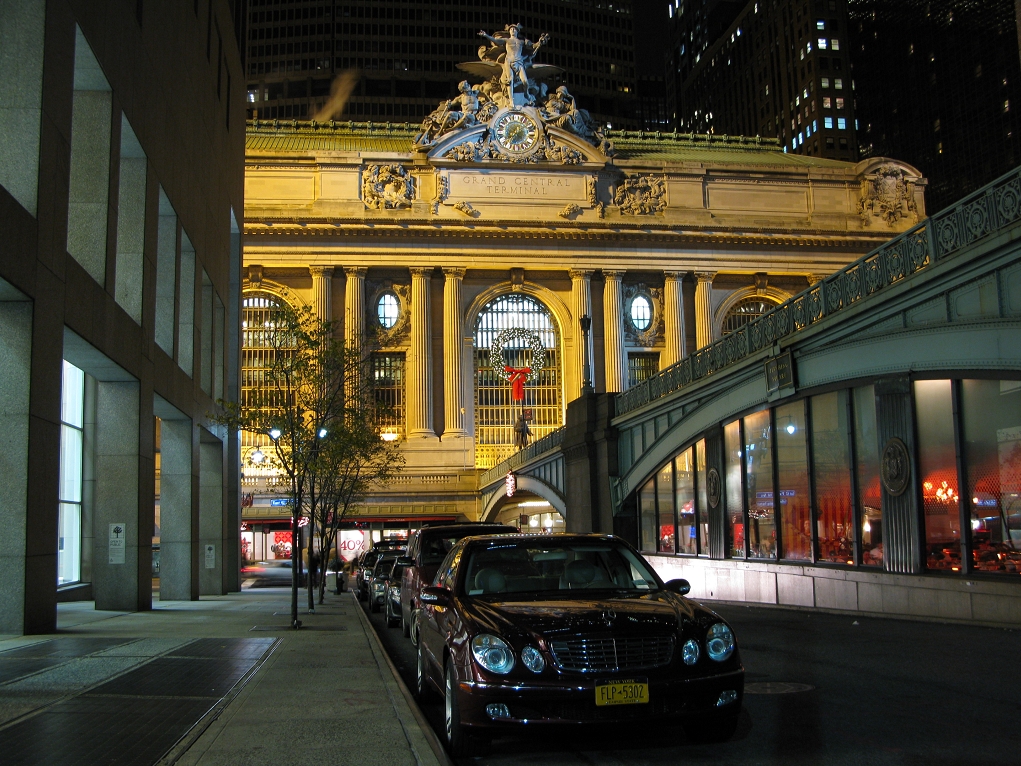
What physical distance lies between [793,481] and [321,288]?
5297cm

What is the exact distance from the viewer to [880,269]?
54.0 feet

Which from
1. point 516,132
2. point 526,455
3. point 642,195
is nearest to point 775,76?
point 642,195

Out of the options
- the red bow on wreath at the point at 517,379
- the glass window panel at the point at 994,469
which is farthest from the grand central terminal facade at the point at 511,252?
the glass window panel at the point at 994,469

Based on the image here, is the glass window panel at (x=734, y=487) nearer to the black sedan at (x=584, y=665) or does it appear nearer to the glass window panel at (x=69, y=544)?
the black sedan at (x=584, y=665)

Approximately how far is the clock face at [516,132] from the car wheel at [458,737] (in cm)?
6684

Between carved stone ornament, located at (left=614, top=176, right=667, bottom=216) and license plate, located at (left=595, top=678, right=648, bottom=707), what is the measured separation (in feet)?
222

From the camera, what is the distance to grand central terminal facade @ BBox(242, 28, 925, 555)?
7025 cm

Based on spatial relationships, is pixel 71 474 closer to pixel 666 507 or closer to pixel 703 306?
pixel 666 507

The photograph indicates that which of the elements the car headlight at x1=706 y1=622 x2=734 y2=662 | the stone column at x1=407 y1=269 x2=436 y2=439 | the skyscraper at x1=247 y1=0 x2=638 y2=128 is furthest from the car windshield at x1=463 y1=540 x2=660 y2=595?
the skyscraper at x1=247 y1=0 x2=638 y2=128

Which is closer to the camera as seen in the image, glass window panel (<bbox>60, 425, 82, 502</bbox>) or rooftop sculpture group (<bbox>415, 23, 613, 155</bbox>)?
glass window panel (<bbox>60, 425, 82, 502</bbox>)

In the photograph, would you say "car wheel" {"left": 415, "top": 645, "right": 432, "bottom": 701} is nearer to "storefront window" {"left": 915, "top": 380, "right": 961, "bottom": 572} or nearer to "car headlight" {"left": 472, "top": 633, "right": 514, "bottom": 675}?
"car headlight" {"left": 472, "top": 633, "right": 514, "bottom": 675}

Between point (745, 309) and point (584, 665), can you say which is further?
point (745, 309)

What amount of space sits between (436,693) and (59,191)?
10.3 m

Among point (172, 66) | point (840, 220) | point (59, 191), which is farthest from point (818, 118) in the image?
point (59, 191)
